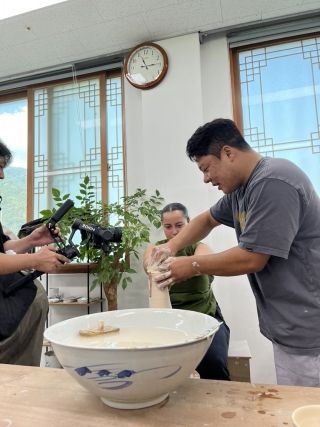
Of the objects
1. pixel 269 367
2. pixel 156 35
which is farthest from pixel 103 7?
pixel 269 367

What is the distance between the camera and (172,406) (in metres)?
0.61

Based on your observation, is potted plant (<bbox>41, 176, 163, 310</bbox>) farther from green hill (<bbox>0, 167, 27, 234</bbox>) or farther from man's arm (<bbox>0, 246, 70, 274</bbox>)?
man's arm (<bbox>0, 246, 70, 274</bbox>)

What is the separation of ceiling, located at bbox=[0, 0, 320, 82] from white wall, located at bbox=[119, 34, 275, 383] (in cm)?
19

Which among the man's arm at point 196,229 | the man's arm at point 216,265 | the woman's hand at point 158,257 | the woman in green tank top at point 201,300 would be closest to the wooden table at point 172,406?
the man's arm at point 216,265

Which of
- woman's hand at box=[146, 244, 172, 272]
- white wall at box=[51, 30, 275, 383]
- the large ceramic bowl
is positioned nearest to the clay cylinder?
woman's hand at box=[146, 244, 172, 272]

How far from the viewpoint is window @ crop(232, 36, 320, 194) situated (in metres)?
2.46

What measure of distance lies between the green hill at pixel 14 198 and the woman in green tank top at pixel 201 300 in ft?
5.56

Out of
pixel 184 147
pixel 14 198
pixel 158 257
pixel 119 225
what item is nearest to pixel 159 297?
pixel 158 257

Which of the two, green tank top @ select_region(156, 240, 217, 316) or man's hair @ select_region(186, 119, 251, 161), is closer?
man's hair @ select_region(186, 119, 251, 161)

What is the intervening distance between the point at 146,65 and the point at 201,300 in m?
1.86

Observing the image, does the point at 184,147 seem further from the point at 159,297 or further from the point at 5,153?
the point at 159,297

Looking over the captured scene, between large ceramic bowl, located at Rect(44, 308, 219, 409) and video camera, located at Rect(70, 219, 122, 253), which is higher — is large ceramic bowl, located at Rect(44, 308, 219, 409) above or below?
below

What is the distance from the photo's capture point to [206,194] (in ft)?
7.93

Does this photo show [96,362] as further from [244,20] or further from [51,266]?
[244,20]
